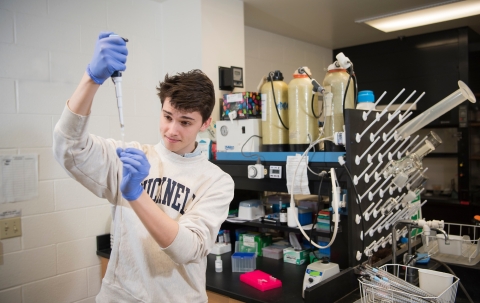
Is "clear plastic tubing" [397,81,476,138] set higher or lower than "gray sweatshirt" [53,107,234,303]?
higher

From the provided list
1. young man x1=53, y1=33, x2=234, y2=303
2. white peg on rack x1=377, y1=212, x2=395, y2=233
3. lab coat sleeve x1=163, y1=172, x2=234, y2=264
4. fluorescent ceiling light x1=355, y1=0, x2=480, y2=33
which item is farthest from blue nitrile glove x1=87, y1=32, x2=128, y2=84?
fluorescent ceiling light x1=355, y1=0, x2=480, y2=33

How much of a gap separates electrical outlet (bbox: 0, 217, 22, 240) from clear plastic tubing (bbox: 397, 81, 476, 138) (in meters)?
2.01

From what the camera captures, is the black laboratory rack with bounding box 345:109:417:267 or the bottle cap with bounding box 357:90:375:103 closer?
the black laboratory rack with bounding box 345:109:417:267

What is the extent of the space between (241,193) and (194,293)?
130 centimetres

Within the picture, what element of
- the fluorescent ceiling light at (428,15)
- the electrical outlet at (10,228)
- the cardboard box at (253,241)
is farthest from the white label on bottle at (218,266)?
the fluorescent ceiling light at (428,15)

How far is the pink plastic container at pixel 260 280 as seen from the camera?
5.98 feet

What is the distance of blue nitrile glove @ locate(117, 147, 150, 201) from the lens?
3.40 feet

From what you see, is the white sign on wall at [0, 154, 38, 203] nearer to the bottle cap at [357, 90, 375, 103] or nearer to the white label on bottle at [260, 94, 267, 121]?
the white label on bottle at [260, 94, 267, 121]

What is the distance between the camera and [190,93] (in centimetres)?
134

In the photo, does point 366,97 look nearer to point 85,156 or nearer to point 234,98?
point 234,98

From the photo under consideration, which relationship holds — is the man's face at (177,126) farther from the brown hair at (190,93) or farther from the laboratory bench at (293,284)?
the laboratory bench at (293,284)

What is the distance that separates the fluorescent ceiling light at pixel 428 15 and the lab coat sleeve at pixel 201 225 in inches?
77.2

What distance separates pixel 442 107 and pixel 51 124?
201 centimetres

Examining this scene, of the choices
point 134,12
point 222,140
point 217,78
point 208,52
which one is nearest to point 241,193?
point 222,140
